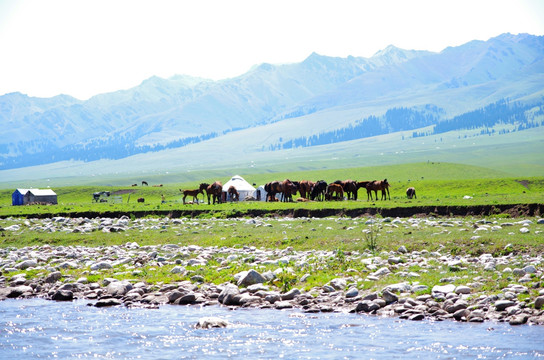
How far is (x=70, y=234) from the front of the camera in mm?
40312

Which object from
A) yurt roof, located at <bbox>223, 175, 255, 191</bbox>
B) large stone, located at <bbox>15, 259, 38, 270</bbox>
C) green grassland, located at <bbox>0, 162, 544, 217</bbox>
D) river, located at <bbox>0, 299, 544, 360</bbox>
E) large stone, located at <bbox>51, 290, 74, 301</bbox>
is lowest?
river, located at <bbox>0, 299, 544, 360</bbox>

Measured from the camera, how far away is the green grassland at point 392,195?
48.6m

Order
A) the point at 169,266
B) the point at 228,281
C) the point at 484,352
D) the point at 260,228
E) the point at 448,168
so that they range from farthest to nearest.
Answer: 1. the point at 448,168
2. the point at 260,228
3. the point at 169,266
4. the point at 228,281
5. the point at 484,352

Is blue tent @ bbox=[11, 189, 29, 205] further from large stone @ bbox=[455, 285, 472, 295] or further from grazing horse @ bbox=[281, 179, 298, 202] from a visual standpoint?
large stone @ bbox=[455, 285, 472, 295]

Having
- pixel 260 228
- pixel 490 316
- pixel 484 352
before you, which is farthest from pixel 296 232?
pixel 484 352

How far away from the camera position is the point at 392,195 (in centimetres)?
7875

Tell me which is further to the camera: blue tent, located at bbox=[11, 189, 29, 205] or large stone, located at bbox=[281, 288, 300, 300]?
blue tent, located at bbox=[11, 189, 29, 205]

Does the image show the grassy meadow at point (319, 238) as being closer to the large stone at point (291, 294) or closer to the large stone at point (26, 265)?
the large stone at point (291, 294)

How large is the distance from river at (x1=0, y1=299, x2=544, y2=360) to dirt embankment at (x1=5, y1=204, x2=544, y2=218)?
78.8 feet

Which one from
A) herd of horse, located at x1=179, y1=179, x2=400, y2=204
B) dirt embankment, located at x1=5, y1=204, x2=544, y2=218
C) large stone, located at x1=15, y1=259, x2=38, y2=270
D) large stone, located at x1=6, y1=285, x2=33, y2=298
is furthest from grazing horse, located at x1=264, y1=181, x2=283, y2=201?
large stone, located at x1=6, y1=285, x2=33, y2=298

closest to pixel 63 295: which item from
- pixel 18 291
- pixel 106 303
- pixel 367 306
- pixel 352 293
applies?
pixel 106 303

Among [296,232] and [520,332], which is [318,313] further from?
[296,232]

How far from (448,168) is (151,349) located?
129950mm

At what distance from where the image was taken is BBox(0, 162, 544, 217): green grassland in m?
48.6
